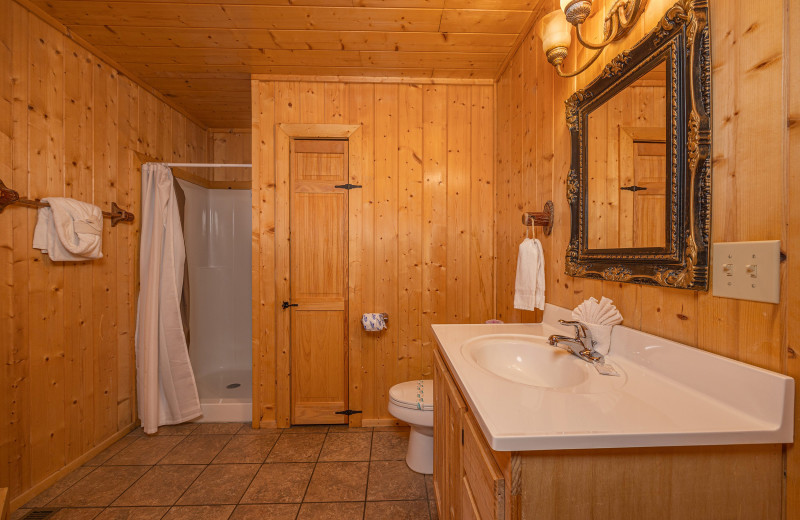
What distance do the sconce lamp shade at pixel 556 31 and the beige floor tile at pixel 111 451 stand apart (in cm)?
306

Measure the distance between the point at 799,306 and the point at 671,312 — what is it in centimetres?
28

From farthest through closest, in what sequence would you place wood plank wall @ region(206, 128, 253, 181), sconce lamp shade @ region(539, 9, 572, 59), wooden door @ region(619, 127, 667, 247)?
wood plank wall @ region(206, 128, 253, 181) < sconce lamp shade @ region(539, 9, 572, 59) < wooden door @ region(619, 127, 667, 247)

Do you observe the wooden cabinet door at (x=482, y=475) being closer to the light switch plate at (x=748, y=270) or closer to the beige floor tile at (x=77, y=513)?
the light switch plate at (x=748, y=270)

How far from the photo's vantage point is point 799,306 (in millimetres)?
605

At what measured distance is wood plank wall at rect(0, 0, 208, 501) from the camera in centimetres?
151

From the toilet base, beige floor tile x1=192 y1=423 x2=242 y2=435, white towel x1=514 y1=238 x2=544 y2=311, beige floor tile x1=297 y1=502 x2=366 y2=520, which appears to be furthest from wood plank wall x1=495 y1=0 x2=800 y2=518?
beige floor tile x1=192 y1=423 x2=242 y2=435

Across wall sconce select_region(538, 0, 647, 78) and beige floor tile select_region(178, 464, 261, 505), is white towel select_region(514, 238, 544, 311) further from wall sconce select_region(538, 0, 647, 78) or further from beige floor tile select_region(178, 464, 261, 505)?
beige floor tile select_region(178, 464, 261, 505)

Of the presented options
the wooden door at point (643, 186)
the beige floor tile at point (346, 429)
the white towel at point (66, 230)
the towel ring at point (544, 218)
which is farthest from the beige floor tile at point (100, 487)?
the wooden door at point (643, 186)

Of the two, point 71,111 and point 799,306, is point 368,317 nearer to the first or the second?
point 799,306

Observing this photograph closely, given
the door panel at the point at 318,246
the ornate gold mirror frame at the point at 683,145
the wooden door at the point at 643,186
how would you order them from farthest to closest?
the door panel at the point at 318,246
the wooden door at the point at 643,186
the ornate gold mirror frame at the point at 683,145

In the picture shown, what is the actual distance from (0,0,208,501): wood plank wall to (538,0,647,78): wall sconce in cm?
235

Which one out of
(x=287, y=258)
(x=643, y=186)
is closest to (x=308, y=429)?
(x=287, y=258)

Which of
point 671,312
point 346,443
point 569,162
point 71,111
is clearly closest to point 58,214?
point 71,111

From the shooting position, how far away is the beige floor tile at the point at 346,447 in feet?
6.23
